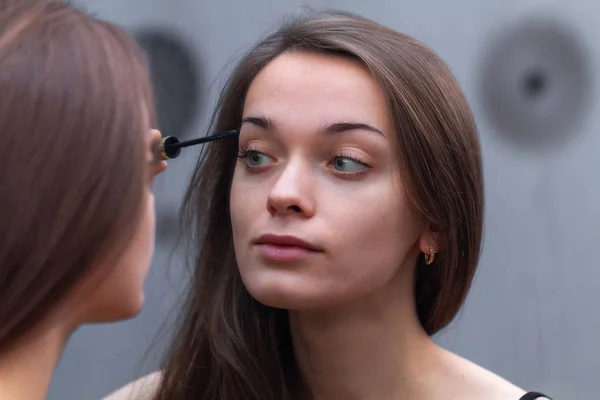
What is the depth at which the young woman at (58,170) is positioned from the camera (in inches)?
44.4

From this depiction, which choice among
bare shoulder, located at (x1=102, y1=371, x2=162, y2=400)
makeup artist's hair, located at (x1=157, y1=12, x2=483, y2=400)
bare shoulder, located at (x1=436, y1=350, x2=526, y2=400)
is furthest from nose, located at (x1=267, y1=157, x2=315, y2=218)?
bare shoulder, located at (x1=102, y1=371, x2=162, y2=400)

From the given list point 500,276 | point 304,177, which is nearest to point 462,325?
point 500,276

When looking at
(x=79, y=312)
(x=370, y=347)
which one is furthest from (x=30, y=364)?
(x=370, y=347)

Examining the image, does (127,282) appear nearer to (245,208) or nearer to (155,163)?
(155,163)

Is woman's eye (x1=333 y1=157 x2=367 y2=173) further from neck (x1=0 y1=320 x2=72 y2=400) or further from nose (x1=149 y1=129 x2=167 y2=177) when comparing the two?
neck (x1=0 y1=320 x2=72 y2=400)

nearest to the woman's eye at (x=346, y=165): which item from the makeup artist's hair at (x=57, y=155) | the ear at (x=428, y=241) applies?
the ear at (x=428, y=241)

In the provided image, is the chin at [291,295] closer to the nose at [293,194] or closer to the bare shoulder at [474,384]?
the nose at [293,194]

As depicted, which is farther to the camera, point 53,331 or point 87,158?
point 53,331

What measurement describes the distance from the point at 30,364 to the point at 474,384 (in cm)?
121

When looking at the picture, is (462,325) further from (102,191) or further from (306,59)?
(102,191)

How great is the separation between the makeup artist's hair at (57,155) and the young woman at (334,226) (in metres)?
0.67

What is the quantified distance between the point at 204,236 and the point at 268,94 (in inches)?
19.4

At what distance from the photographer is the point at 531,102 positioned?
329 centimetres

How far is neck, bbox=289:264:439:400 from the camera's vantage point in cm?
205
